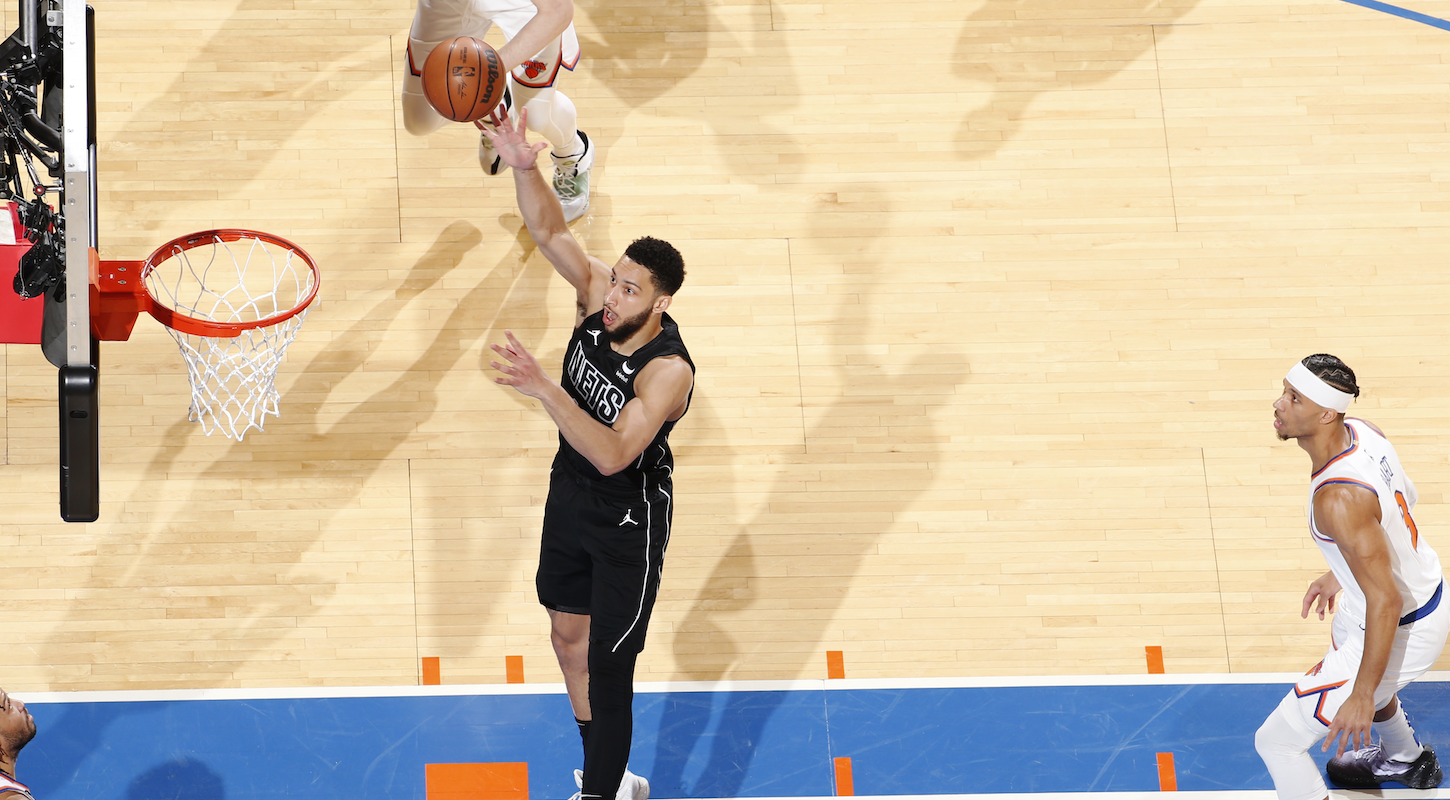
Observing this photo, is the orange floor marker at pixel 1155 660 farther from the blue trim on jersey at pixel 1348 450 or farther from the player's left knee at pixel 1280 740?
the blue trim on jersey at pixel 1348 450

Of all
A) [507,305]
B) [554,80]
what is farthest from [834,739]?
[554,80]

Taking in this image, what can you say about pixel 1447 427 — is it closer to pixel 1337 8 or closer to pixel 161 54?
pixel 1337 8

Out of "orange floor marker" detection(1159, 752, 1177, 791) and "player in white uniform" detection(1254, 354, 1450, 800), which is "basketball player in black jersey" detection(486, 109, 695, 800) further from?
"orange floor marker" detection(1159, 752, 1177, 791)

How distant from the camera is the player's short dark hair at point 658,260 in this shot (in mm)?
4051

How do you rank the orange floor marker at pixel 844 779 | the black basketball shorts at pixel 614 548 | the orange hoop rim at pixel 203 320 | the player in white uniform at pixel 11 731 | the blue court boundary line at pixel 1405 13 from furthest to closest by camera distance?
the blue court boundary line at pixel 1405 13 < the orange floor marker at pixel 844 779 < the orange hoop rim at pixel 203 320 < the black basketball shorts at pixel 614 548 < the player in white uniform at pixel 11 731

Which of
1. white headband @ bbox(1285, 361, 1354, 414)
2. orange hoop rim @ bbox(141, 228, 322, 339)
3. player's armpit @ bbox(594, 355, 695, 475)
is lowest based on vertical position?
orange hoop rim @ bbox(141, 228, 322, 339)

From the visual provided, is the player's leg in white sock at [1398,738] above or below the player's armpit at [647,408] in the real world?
below

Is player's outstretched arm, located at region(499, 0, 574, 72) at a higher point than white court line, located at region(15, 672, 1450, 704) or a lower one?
higher

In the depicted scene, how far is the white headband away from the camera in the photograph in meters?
4.14

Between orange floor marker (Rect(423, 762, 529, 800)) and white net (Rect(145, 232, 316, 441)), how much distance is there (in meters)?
1.77

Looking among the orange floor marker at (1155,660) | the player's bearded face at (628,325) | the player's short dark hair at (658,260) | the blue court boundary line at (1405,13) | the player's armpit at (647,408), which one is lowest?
the orange floor marker at (1155,660)

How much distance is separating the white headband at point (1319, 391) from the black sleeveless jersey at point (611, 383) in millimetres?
2219

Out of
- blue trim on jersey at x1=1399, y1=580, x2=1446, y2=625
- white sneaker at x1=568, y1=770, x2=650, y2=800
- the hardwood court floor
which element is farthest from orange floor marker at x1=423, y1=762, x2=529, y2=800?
blue trim on jersey at x1=1399, y1=580, x2=1446, y2=625

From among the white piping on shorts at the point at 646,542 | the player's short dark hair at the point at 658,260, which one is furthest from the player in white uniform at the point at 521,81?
the white piping on shorts at the point at 646,542
